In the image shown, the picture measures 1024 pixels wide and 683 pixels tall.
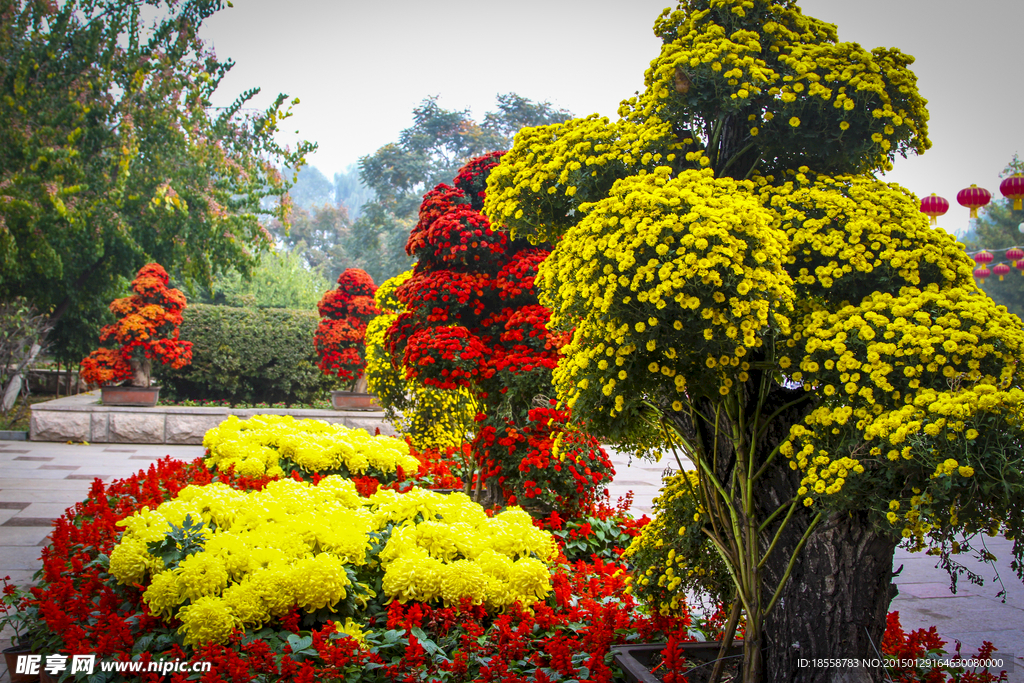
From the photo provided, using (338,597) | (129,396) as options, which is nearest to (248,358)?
(129,396)

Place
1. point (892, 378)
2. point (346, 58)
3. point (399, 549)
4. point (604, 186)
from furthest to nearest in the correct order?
point (346, 58), point (399, 549), point (604, 186), point (892, 378)

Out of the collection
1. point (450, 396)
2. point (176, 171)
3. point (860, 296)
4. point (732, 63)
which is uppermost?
point (176, 171)

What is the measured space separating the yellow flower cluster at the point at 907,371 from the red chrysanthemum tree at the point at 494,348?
2.13 meters

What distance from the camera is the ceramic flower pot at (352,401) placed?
10219 millimetres

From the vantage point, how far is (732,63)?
2109 mm

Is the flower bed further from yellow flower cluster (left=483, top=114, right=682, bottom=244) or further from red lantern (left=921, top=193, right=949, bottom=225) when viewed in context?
red lantern (left=921, top=193, right=949, bottom=225)

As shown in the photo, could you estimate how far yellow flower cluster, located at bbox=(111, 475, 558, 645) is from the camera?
2.30 metres

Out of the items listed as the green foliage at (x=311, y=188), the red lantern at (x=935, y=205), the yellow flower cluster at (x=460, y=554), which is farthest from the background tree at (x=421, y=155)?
the green foliage at (x=311, y=188)

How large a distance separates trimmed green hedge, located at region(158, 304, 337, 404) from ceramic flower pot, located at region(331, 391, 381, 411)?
37.9 inches

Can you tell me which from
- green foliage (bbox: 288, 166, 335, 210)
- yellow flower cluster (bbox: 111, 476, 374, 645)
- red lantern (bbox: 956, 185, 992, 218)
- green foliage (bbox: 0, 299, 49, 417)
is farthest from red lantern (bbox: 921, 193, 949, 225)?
green foliage (bbox: 288, 166, 335, 210)

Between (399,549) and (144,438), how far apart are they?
8.29 m

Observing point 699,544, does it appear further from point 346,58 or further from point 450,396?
point 346,58

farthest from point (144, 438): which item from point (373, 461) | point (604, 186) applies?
point (604, 186)

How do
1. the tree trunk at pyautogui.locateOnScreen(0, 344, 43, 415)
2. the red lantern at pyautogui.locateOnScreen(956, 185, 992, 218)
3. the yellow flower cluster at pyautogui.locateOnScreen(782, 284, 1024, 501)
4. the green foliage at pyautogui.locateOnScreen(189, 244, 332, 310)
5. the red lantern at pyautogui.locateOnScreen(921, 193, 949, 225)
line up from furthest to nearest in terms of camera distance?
the green foliage at pyautogui.locateOnScreen(189, 244, 332, 310) < the tree trunk at pyautogui.locateOnScreen(0, 344, 43, 415) < the red lantern at pyautogui.locateOnScreen(921, 193, 949, 225) < the red lantern at pyautogui.locateOnScreen(956, 185, 992, 218) < the yellow flower cluster at pyautogui.locateOnScreen(782, 284, 1024, 501)
